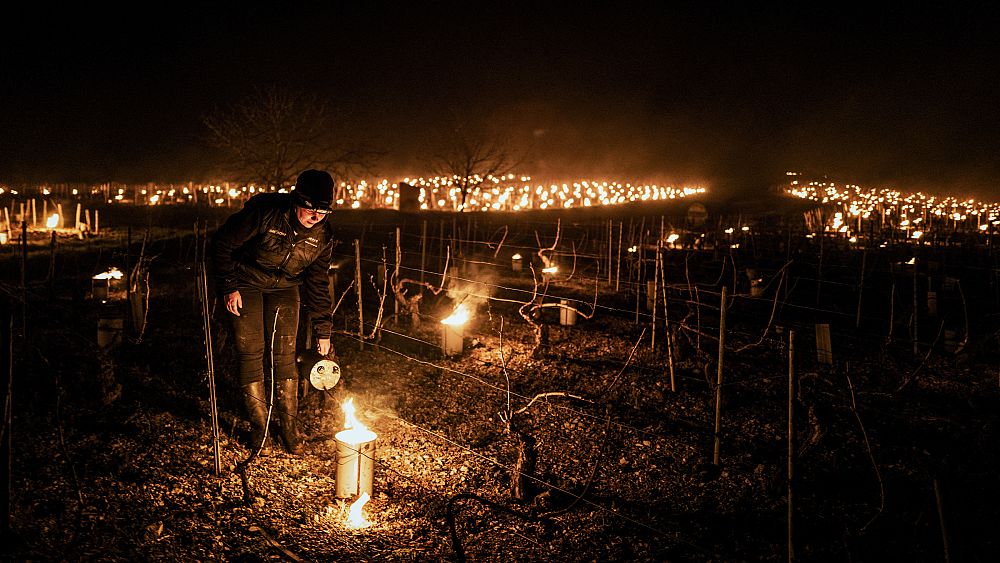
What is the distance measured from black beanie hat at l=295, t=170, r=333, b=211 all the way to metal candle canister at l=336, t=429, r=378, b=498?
149 centimetres

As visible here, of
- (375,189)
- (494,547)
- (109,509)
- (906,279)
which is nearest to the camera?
(109,509)

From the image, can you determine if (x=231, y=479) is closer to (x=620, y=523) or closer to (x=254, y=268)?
(x=254, y=268)

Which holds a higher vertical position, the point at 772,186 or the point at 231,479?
the point at 772,186

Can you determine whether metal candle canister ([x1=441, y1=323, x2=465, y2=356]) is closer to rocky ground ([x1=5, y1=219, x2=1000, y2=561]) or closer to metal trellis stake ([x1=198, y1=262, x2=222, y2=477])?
rocky ground ([x1=5, y1=219, x2=1000, y2=561])

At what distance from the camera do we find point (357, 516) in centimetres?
365

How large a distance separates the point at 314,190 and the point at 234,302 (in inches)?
36.3

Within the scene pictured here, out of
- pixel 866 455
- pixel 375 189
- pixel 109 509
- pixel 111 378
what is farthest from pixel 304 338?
pixel 375 189

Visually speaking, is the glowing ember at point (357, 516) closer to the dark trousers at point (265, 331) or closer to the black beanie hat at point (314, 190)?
the dark trousers at point (265, 331)

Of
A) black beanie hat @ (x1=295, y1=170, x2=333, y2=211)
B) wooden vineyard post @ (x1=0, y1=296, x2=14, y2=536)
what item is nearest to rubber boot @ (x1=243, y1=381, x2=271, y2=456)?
black beanie hat @ (x1=295, y1=170, x2=333, y2=211)

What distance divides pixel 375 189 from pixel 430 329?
101 ft

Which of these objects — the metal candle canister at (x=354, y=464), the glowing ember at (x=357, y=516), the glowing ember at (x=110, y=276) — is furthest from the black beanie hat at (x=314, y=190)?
the glowing ember at (x=110, y=276)

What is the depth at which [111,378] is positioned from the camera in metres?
4.65

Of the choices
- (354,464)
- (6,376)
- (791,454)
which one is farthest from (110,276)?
(791,454)

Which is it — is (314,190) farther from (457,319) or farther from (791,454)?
(457,319)
